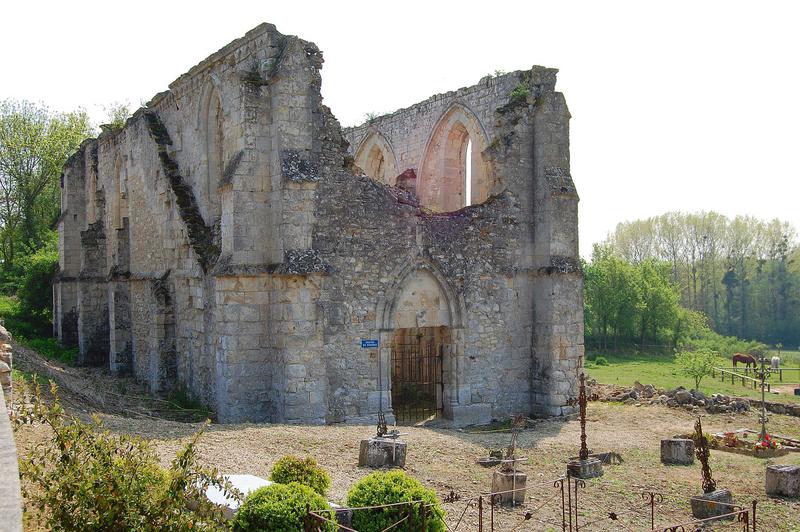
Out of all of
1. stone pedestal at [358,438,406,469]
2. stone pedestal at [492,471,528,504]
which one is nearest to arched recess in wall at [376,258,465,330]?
stone pedestal at [358,438,406,469]

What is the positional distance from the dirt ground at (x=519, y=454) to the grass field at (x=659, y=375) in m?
8.47

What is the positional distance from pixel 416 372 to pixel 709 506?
8.71m

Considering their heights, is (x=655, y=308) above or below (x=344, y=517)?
above

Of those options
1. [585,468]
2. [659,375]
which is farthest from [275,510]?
[659,375]

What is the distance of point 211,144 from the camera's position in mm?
15164

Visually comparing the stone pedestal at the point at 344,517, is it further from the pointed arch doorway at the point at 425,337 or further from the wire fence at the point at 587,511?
the pointed arch doorway at the point at 425,337

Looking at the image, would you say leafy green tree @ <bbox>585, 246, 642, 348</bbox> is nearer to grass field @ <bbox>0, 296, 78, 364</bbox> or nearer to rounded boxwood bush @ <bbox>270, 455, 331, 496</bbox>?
grass field @ <bbox>0, 296, 78, 364</bbox>

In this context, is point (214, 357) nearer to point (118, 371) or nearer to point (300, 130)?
point (300, 130)

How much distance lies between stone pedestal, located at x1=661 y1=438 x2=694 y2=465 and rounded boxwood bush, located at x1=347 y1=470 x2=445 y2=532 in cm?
631

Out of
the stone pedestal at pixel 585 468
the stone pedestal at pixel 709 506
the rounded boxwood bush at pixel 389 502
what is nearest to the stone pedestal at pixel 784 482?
the stone pedestal at pixel 709 506

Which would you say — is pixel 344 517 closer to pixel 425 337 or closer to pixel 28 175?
pixel 425 337

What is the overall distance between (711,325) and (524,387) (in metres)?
45.5

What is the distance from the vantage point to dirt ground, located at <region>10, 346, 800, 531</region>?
8875mm

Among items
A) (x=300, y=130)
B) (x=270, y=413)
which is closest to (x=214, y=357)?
(x=270, y=413)
